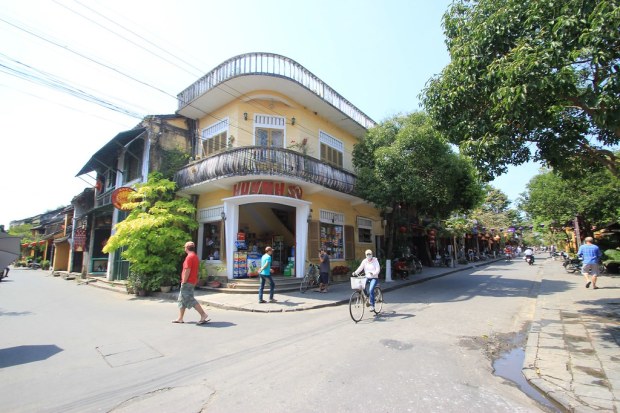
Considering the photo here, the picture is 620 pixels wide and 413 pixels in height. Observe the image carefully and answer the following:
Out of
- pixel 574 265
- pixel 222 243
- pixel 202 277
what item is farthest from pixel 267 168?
pixel 574 265

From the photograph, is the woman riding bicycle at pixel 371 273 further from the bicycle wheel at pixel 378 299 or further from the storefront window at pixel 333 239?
the storefront window at pixel 333 239

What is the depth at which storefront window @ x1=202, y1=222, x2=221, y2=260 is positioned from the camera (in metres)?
14.5

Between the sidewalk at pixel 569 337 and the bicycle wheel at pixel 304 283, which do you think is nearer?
the sidewalk at pixel 569 337

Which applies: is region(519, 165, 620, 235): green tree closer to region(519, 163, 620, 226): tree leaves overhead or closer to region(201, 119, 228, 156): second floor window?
region(519, 163, 620, 226): tree leaves overhead

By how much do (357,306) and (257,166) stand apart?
6.73 metres

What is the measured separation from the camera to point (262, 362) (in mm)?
5023

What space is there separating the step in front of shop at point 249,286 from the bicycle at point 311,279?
423mm

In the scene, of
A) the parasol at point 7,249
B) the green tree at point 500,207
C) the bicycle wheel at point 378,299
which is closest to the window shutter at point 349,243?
the bicycle wheel at point 378,299

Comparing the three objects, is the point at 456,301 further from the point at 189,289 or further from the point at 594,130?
the point at 189,289

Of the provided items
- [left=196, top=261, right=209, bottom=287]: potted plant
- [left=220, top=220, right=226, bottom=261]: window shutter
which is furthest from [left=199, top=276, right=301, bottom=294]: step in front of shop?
[left=220, top=220, right=226, bottom=261]: window shutter

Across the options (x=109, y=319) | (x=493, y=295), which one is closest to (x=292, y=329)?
(x=109, y=319)

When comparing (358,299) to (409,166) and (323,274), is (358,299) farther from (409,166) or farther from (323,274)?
(409,166)

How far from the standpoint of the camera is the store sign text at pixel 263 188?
12.6m

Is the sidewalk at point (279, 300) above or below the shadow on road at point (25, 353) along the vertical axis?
above
